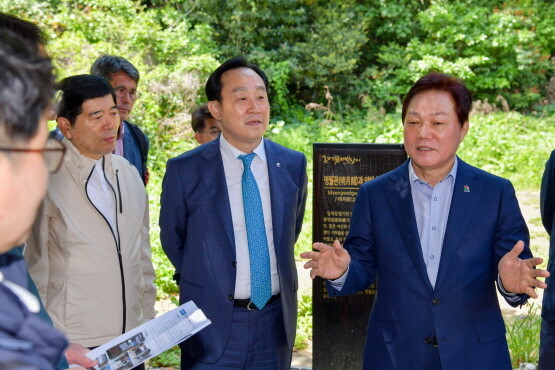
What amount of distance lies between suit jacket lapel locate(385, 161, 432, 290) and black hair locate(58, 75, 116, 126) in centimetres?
165

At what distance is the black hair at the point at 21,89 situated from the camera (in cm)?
117

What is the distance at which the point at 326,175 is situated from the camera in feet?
14.5

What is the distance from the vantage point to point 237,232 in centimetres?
348

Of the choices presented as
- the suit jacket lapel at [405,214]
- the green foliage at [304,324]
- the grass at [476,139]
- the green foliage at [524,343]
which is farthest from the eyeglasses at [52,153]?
the grass at [476,139]

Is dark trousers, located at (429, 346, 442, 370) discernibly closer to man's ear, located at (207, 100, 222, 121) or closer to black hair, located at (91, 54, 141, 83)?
man's ear, located at (207, 100, 222, 121)

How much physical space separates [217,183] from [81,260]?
2.82ft

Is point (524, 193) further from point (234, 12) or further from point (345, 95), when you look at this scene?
point (234, 12)

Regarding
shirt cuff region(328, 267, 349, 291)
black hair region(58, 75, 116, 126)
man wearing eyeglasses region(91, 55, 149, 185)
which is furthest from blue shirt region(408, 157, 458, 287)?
man wearing eyeglasses region(91, 55, 149, 185)

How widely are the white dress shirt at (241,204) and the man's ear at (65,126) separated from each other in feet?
2.81

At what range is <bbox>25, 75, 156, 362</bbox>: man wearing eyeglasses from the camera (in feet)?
10.0

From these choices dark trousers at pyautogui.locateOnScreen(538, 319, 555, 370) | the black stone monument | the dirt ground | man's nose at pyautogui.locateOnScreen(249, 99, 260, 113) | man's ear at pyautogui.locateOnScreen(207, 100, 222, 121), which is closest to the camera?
dark trousers at pyautogui.locateOnScreen(538, 319, 555, 370)

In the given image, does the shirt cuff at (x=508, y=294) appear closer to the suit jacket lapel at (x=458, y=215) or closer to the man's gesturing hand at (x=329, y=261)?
the suit jacket lapel at (x=458, y=215)

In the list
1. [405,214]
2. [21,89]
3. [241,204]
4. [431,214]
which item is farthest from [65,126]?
[21,89]

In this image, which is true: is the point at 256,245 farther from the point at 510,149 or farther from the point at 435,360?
the point at 510,149
